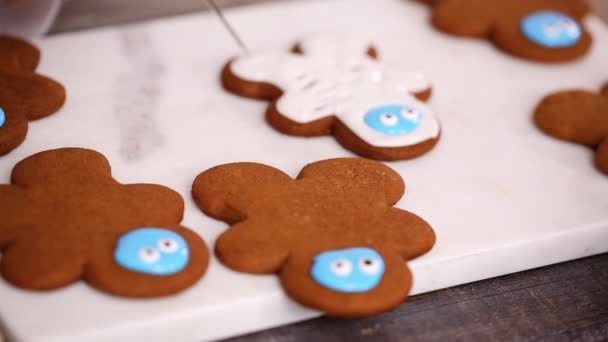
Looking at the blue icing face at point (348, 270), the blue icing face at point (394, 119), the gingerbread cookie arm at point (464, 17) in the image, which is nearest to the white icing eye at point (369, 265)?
the blue icing face at point (348, 270)

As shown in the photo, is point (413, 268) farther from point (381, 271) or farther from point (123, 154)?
point (123, 154)

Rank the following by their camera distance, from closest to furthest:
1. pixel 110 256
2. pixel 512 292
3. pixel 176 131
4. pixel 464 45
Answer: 1. pixel 110 256
2. pixel 512 292
3. pixel 176 131
4. pixel 464 45

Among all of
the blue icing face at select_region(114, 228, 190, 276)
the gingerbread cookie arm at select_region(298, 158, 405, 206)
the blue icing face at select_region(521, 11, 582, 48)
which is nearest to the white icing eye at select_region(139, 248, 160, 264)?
the blue icing face at select_region(114, 228, 190, 276)

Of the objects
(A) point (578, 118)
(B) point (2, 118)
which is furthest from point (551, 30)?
(B) point (2, 118)

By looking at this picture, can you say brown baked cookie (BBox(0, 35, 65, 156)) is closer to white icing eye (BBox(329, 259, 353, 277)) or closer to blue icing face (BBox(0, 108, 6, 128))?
blue icing face (BBox(0, 108, 6, 128))

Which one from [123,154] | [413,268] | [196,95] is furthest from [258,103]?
[413,268]

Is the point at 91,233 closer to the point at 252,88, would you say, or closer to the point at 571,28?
the point at 252,88

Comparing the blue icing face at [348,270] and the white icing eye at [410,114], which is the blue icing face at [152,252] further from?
the white icing eye at [410,114]

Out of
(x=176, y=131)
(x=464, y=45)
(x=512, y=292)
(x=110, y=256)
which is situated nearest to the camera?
(x=110, y=256)
